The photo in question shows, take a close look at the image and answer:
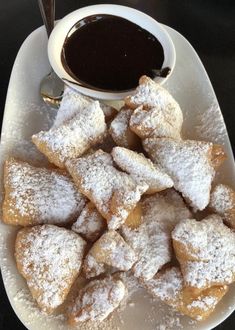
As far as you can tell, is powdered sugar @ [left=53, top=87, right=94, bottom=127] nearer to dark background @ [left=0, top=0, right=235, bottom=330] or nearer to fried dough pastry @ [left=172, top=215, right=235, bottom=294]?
dark background @ [left=0, top=0, right=235, bottom=330]

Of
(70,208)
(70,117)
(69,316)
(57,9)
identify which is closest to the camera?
(69,316)

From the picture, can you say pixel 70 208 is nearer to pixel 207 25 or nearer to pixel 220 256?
pixel 220 256

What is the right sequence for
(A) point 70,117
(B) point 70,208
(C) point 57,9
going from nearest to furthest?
(B) point 70,208 → (A) point 70,117 → (C) point 57,9

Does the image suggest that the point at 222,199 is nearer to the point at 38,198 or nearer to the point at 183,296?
the point at 183,296

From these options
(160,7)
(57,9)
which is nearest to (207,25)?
(160,7)

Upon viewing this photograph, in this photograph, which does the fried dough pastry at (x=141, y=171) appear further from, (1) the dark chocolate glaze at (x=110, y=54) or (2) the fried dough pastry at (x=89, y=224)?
(1) the dark chocolate glaze at (x=110, y=54)

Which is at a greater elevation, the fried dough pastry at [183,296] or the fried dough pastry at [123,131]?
the fried dough pastry at [123,131]

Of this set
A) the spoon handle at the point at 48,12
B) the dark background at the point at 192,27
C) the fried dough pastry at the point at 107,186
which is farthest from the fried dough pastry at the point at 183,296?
the spoon handle at the point at 48,12
